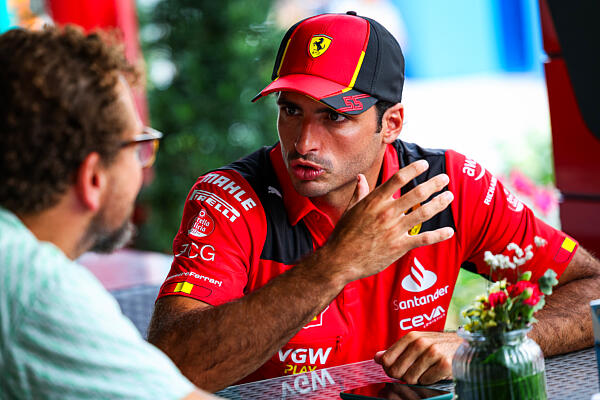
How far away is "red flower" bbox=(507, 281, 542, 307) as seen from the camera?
1.08 metres

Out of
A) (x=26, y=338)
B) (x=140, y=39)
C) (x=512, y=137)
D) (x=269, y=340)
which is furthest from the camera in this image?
(x=140, y=39)

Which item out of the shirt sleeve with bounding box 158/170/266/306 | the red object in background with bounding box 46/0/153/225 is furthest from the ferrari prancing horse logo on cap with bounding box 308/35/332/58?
the red object in background with bounding box 46/0/153/225

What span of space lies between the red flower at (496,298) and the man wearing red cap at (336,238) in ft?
1.01

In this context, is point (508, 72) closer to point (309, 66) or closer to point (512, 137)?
point (512, 137)

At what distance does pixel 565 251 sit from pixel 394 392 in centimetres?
73

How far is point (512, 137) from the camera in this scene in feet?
15.5

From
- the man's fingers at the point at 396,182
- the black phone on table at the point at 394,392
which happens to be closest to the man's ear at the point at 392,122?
the man's fingers at the point at 396,182

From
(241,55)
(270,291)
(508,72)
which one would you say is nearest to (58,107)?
(270,291)

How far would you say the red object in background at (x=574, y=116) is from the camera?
6.74ft

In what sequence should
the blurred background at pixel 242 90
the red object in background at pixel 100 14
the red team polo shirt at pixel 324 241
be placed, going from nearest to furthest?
1. the red team polo shirt at pixel 324 241
2. the blurred background at pixel 242 90
3. the red object in background at pixel 100 14

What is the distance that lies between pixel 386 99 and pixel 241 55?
3241 mm

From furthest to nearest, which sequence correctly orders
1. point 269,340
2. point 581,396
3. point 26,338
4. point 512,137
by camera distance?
point 512,137
point 269,340
point 581,396
point 26,338

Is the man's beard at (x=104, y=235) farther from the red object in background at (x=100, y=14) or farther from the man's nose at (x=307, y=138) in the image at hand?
the red object in background at (x=100, y=14)

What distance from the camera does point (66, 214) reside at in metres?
1.03
